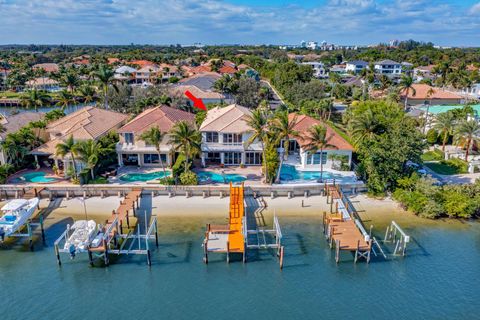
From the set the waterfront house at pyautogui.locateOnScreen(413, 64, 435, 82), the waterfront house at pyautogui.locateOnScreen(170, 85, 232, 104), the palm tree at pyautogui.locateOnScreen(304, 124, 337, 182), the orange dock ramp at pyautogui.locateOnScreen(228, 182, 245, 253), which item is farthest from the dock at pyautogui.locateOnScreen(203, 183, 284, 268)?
the waterfront house at pyautogui.locateOnScreen(413, 64, 435, 82)

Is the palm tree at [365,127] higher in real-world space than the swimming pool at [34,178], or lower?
higher

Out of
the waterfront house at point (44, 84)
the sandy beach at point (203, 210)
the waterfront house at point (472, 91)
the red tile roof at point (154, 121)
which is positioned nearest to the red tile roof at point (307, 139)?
the sandy beach at point (203, 210)

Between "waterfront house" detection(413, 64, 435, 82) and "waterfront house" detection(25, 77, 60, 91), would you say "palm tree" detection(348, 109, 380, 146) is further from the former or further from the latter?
"waterfront house" detection(25, 77, 60, 91)

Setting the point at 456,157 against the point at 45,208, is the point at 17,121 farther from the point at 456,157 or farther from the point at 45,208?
the point at 456,157

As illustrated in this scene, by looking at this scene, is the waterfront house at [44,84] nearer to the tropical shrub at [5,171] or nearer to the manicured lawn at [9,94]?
the manicured lawn at [9,94]

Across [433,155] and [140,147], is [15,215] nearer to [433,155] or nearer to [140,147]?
[140,147]
